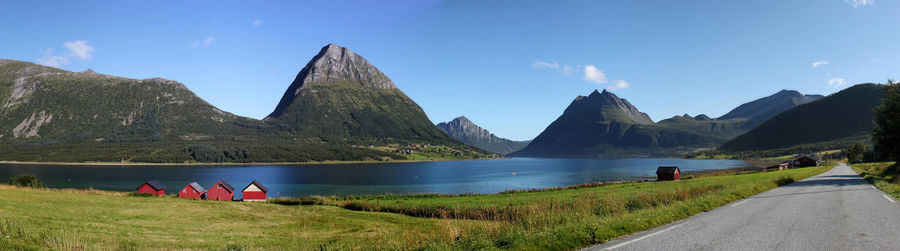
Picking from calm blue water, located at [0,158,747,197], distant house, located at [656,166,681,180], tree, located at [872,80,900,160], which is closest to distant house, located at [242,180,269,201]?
calm blue water, located at [0,158,747,197]

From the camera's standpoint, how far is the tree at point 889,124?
4109cm

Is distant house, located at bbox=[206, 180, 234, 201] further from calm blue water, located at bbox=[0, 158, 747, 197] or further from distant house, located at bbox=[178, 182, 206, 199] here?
calm blue water, located at bbox=[0, 158, 747, 197]

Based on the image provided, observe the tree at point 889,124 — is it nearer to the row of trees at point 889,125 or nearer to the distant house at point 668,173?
the row of trees at point 889,125

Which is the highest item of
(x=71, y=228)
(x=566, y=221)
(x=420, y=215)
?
(x=566, y=221)

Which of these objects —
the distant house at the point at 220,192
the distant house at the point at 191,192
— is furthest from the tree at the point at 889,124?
the distant house at the point at 191,192

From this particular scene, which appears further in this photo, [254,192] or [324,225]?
[254,192]

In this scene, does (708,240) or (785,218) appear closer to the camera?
(708,240)

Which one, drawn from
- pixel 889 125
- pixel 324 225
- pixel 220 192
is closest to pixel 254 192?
pixel 220 192

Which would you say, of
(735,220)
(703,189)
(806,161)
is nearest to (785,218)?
(735,220)

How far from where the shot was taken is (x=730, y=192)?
24.2 meters

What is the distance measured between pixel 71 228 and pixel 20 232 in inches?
205

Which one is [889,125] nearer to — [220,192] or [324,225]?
[324,225]

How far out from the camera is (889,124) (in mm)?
41969

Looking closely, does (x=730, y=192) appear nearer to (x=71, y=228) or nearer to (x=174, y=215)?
(x=71, y=228)
